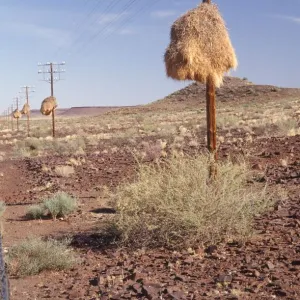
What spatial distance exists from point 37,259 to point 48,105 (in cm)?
3868

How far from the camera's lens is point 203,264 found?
8.05 meters

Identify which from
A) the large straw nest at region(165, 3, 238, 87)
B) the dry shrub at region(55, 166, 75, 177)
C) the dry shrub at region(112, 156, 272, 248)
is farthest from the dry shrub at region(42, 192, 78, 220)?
the dry shrub at region(55, 166, 75, 177)

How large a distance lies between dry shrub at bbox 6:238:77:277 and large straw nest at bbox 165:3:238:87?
15.6 feet

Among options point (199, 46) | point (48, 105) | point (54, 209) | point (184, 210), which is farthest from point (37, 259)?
point (48, 105)

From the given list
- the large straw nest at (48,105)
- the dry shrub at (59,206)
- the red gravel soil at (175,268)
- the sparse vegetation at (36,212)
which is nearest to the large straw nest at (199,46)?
the red gravel soil at (175,268)

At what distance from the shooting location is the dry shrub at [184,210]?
9.05 meters

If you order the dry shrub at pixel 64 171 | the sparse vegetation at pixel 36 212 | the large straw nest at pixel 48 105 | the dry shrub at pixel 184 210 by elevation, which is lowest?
the sparse vegetation at pixel 36 212

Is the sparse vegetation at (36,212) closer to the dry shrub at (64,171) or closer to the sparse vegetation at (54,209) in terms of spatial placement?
the sparse vegetation at (54,209)

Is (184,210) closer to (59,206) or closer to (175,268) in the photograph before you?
(175,268)

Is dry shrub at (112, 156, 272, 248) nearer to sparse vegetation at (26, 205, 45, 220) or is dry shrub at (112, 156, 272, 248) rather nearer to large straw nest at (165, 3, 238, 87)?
large straw nest at (165, 3, 238, 87)

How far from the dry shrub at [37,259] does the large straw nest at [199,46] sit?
15.6ft

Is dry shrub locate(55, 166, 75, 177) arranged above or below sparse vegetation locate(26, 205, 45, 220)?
above

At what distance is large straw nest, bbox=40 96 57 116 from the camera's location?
46375mm

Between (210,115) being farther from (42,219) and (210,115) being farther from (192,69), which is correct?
(42,219)
